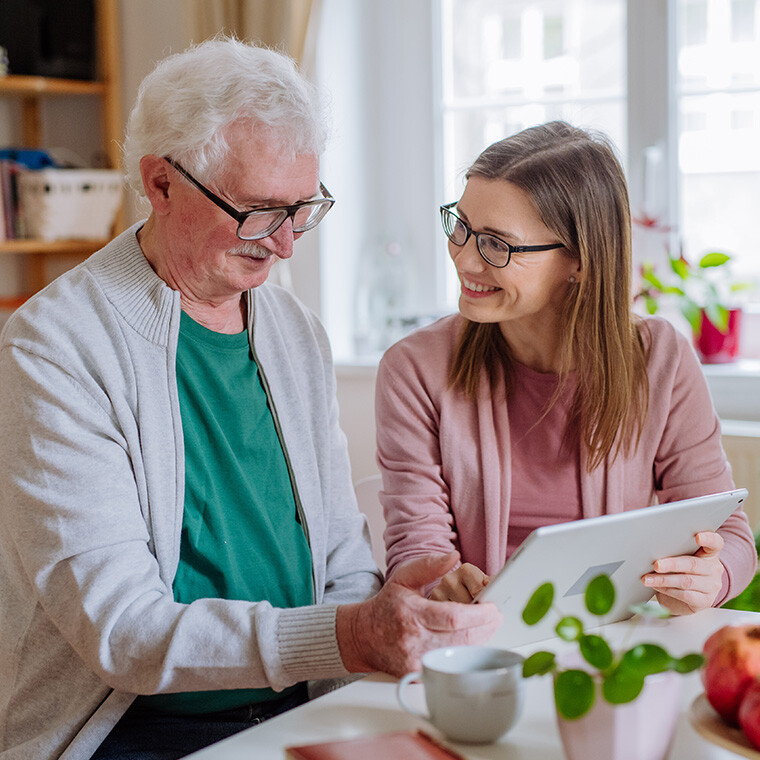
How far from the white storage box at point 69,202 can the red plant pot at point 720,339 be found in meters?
1.73

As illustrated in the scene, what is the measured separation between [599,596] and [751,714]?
15 centimetres

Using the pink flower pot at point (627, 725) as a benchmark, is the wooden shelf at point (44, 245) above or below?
above

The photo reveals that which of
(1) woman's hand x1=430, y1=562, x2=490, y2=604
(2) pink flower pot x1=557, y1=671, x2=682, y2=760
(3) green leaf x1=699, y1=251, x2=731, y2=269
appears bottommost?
(1) woman's hand x1=430, y1=562, x2=490, y2=604

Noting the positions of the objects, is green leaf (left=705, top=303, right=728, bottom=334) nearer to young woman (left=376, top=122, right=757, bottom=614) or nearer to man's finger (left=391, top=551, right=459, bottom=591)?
young woman (left=376, top=122, right=757, bottom=614)

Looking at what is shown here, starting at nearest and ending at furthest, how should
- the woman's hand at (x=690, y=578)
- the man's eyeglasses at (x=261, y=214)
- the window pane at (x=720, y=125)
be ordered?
the woman's hand at (x=690, y=578), the man's eyeglasses at (x=261, y=214), the window pane at (x=720, y=125)

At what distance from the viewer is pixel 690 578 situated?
3.97 feet

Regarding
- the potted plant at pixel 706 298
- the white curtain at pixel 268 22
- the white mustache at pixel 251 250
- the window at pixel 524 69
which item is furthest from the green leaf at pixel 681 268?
the white mustache at pixel 251 250

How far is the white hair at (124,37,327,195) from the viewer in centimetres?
128

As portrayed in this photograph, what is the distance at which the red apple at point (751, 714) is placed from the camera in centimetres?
76

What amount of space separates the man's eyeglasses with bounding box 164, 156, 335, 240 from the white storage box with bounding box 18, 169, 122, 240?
1654 millimetres

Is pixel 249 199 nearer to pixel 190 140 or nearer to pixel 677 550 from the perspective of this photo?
pixel 190 140

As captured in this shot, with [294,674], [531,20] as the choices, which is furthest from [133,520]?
[531,20]

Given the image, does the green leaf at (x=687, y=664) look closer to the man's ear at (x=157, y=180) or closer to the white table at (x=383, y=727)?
the white table at (x=383, y=727)

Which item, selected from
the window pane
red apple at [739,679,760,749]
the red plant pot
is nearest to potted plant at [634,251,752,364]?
the red plant pot
